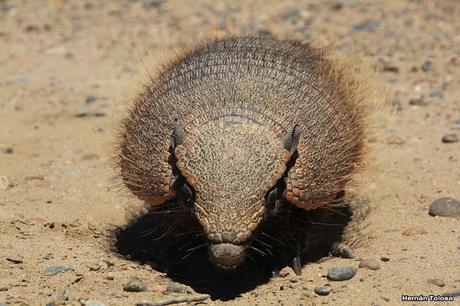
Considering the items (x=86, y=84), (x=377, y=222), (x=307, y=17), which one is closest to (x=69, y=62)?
(x=86, y=84)

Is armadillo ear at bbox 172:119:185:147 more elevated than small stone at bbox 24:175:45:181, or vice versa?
armadillo ear at bbox 172:119:185:147

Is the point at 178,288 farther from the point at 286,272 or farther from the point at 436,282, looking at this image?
the point at 436,282

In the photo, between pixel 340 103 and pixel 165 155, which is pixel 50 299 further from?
pixel 340 103

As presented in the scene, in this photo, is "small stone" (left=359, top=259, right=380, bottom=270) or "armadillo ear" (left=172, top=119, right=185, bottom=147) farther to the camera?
"small stone" (left=359, top=259, right=380, bottom=270)

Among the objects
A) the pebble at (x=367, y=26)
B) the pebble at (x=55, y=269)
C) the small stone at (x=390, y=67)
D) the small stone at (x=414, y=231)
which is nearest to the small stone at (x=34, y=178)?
the pebble at (x=55, y=269)

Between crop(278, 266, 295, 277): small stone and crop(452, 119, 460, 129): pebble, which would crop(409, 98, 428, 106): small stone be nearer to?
crop(452, 119, 460, 129): pebble

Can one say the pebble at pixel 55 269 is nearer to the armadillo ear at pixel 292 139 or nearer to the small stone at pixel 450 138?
the armadillo ear at pixel 292 139

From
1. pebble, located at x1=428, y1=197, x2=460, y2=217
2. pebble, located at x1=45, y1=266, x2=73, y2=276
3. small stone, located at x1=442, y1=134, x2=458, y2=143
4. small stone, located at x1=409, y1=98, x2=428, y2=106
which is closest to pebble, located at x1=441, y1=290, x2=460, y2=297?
pebble, located at x1=428, y1=197, x2=460, y2=217

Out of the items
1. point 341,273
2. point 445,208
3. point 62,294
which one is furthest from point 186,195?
point 445,208
